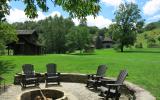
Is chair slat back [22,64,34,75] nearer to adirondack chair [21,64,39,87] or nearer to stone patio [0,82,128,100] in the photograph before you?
adirondack chair [21,64,39,87]

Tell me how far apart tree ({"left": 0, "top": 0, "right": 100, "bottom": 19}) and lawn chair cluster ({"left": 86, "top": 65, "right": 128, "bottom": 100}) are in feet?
14.5

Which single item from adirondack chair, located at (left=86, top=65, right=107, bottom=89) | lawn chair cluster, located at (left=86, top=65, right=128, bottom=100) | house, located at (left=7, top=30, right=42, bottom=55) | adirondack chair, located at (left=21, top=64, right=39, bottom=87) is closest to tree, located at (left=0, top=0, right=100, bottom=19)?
lawn chair cluster, located at (left=86, top=65, right=128, bottom=100)

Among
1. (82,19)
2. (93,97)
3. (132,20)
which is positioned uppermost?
(132,20)

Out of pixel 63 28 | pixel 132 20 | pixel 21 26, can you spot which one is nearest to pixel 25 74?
pixel 63 28

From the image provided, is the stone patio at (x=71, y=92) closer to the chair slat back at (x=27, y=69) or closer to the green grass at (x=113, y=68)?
the chair slat back at (x=27, y=69)

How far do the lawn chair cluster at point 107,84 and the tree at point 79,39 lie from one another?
53510 mm

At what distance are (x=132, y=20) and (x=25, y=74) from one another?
7197 cm

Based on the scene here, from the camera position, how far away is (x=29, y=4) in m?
7.81

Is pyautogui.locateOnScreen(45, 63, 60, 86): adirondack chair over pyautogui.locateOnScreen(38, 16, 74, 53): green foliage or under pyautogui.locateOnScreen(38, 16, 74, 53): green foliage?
under

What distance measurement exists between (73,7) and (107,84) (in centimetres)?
532

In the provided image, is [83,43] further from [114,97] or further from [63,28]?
[114,97]

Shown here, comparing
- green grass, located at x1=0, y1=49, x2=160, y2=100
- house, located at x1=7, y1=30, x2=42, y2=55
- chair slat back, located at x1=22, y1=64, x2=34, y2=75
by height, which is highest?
house, located at x1=7, y1=30, x2=42, y2=55

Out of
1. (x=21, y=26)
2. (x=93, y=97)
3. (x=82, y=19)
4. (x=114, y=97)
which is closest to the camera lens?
(x=82, y=19)

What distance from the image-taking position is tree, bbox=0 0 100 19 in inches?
306
